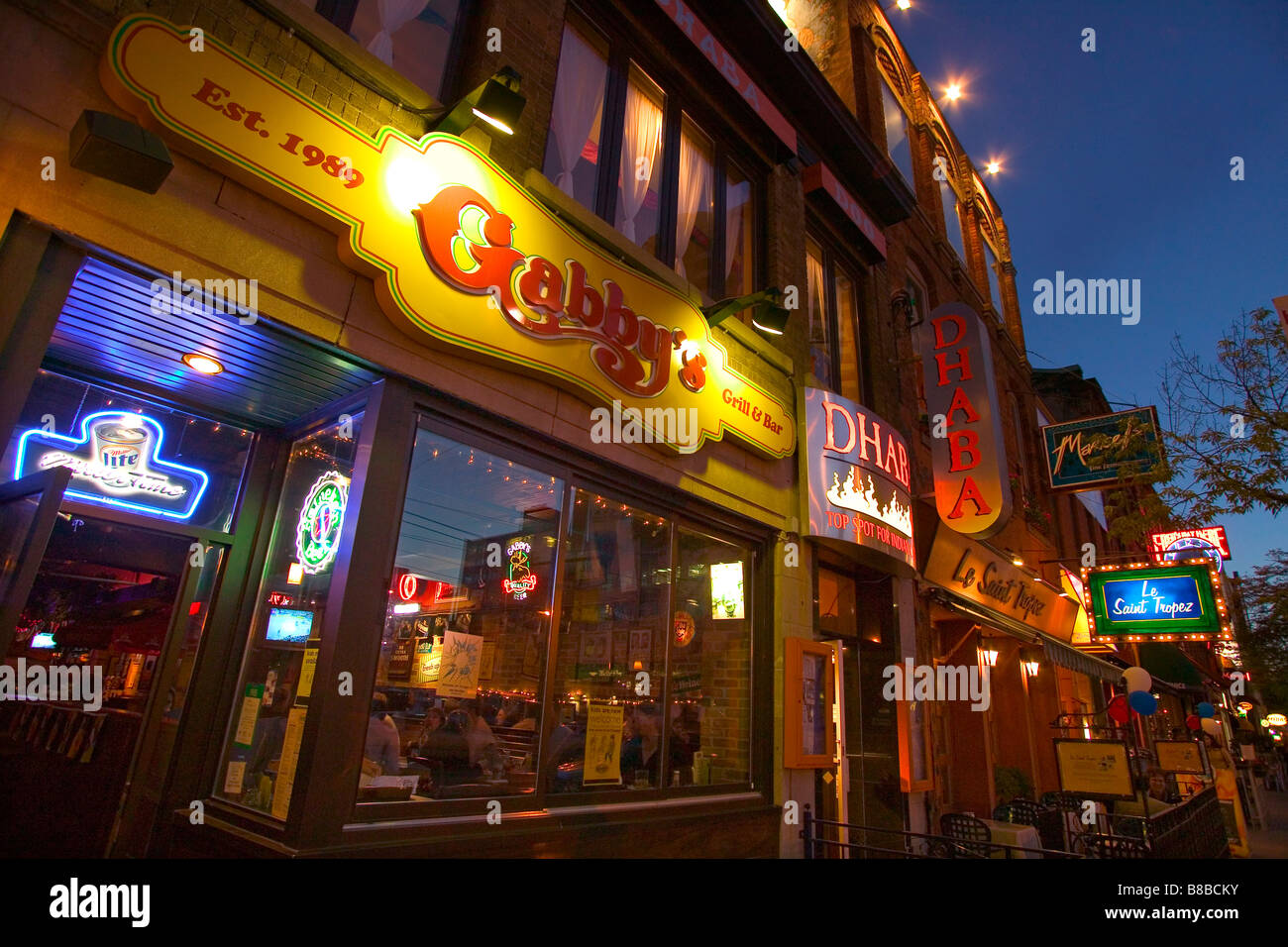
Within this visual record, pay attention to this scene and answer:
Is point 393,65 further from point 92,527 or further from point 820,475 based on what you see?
point 820,475

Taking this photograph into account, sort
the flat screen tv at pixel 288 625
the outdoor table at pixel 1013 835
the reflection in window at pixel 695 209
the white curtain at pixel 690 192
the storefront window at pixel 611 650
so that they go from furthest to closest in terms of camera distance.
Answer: the outdoor table at pixel 1013 835 < the reflection in window at pixel 695 209 < the white curtain at pixel 690 192 < the storefront window at pixel 611 650 < the flat screen tv at pixel 288 625

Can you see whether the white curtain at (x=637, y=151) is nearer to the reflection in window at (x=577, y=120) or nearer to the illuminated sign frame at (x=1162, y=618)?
the reflection in window at (x=577, y=120)

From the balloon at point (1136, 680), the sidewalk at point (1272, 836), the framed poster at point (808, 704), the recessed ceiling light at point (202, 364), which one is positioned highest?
the recessed ceiling light at point (202, 364)

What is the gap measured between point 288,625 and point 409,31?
462 centimetres

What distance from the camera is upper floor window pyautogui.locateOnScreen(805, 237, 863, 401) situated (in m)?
10.5

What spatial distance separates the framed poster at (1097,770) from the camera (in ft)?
33.6

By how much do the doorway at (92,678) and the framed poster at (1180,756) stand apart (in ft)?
61.3

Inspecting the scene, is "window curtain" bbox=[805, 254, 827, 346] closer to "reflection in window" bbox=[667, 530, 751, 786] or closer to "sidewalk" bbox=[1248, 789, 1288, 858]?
"reflection in window" bbox=[667, 530, 751, 786]

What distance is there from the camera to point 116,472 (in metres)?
4.70

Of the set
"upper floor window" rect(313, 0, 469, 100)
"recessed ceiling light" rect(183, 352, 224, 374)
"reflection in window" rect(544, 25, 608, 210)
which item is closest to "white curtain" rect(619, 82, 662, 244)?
"reflection in window" rect(544, 25, 608, 210)

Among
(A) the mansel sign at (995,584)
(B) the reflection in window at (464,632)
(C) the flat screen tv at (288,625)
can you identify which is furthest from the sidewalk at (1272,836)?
(C) the flat screen tv at (288,625)

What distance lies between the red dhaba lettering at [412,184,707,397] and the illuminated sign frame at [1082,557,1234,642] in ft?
Result: 41.0

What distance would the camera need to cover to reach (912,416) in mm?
11977
